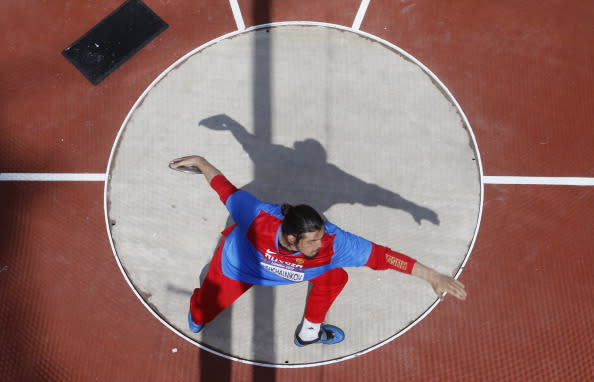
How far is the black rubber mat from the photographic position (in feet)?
15.9

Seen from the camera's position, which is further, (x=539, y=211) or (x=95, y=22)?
(x=95, y=22)

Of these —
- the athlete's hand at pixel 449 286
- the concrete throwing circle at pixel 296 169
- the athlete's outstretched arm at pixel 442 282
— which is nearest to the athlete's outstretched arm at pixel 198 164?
the concrete throwing circle at pixel 296 169

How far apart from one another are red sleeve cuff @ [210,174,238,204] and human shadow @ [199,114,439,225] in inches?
42.2

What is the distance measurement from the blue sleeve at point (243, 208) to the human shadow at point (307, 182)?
1.13 metres

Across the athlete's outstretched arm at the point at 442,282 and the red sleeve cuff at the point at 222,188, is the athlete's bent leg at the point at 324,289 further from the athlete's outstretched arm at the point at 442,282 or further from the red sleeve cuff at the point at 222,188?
the red sleeve cuff at the point at 222,188

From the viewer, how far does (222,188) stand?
3.35 meters

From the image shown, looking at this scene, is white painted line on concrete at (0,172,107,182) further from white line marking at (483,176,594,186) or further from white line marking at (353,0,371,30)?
white line marking at (483,176,594,186)

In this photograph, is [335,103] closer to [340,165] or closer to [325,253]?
[340,165]

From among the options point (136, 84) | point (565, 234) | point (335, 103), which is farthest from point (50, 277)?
point (565, 234)

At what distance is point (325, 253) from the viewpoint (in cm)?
316

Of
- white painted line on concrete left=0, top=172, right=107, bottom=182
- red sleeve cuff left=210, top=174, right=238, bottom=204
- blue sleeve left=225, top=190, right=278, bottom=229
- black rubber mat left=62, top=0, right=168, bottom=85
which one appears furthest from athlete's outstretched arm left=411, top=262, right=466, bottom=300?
black rubber mat left=62, top=0, right=168, bottom=85

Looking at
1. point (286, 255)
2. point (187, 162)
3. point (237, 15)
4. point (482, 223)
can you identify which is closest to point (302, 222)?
point (286, 255)

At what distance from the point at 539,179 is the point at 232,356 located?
370 centimetres

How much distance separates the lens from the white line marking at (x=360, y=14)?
4941 millimetres
